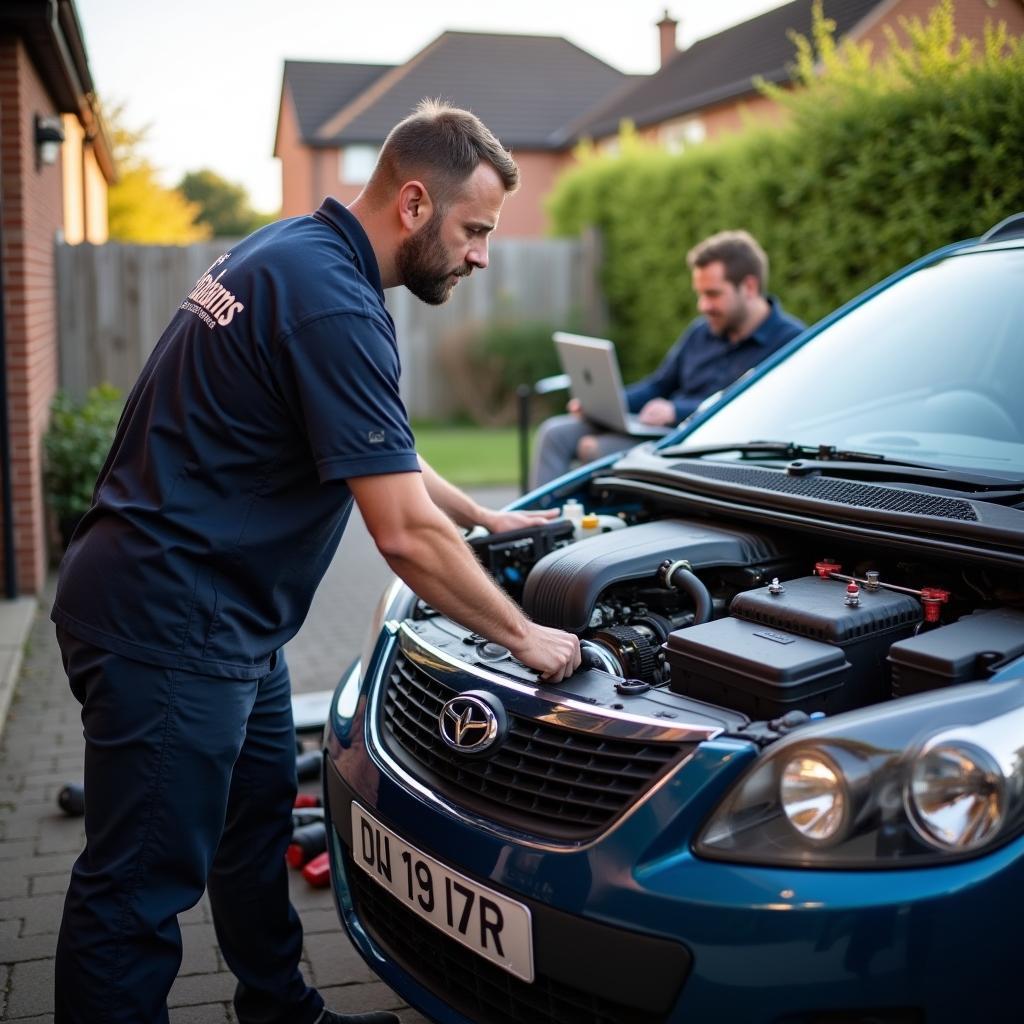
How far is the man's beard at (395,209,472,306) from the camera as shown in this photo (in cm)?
239

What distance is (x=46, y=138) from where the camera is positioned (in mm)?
7637

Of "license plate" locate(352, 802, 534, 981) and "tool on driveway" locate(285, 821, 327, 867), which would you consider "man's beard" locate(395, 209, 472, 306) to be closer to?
"license plate" locate(352, 802, 534, 981)

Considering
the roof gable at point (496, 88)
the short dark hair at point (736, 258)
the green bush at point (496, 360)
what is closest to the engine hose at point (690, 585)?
the short dark hair at point (736, 258)

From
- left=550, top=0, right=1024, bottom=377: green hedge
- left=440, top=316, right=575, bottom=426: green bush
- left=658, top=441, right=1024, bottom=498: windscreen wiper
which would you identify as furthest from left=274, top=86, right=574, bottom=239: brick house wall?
left=658, top=441, right=1024, bottom=498: windscreen wiper

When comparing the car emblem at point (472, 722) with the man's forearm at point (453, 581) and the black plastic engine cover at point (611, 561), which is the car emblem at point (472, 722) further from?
the black plastic engine cover at point (611, 561)

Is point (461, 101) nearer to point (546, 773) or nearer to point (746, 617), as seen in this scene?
point (746, 617)

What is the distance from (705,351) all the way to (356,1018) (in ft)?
15.7

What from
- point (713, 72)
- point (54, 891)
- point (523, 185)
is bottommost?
point (54, 891)

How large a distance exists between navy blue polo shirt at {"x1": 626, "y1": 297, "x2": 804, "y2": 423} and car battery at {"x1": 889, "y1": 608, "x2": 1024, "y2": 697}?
14.2 feet

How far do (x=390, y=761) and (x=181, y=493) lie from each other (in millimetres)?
734

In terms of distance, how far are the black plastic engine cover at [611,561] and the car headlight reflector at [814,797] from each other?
2.65ft

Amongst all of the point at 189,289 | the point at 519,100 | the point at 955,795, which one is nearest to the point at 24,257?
the point at 189,289

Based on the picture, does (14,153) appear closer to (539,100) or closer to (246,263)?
(246,263)

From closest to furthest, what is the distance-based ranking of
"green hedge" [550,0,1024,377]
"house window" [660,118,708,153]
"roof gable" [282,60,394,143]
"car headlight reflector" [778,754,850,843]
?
1. "car headlight reflector" [778,754,850,843]
2. "green hedge" [550,0,1024,377]
3. "house window" [660,118,708,153]
4. "roof gable" [282,60,394,143]
